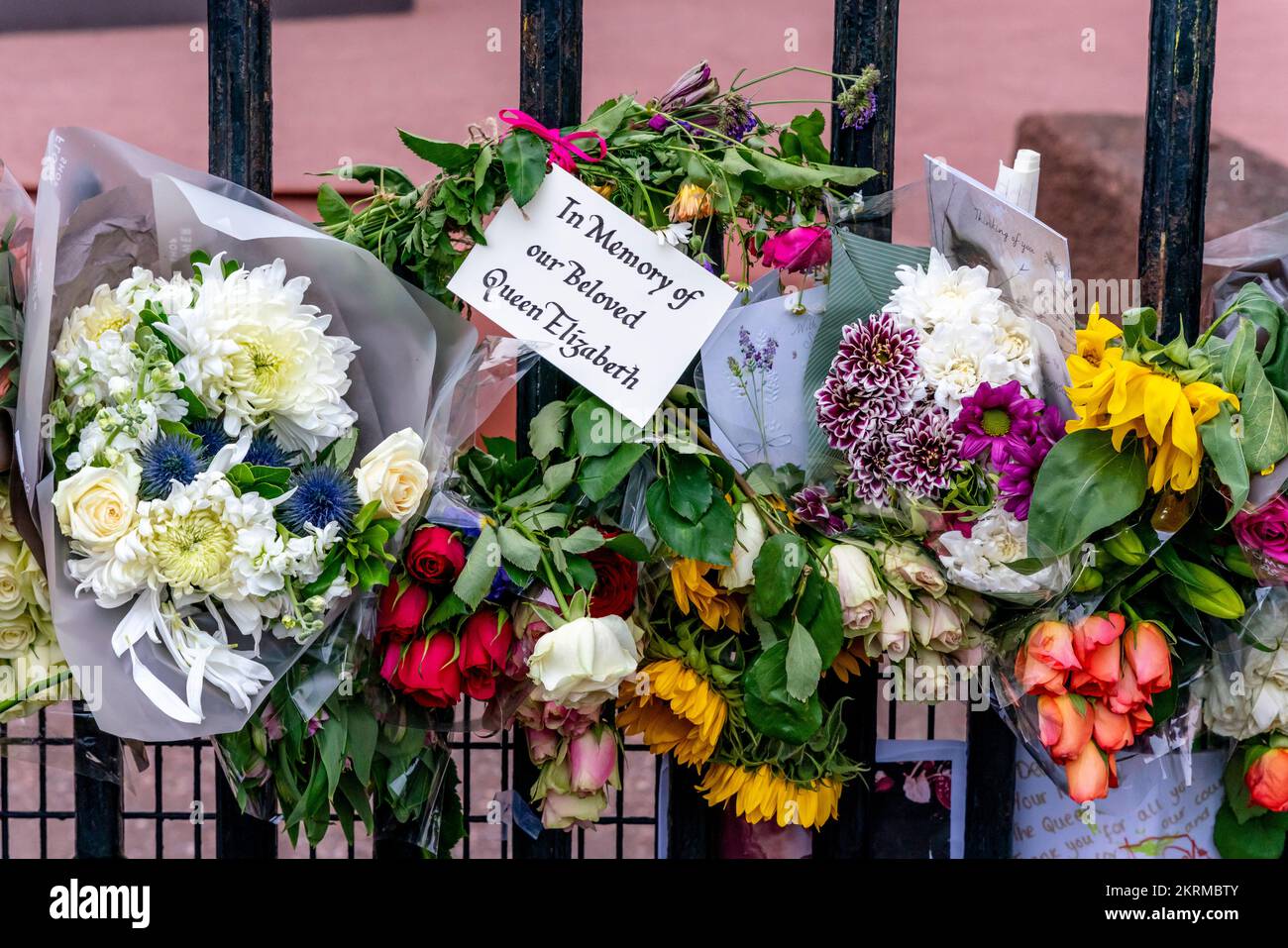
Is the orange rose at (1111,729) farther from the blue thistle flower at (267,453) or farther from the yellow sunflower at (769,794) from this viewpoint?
the blue thistle flower at (267,453)

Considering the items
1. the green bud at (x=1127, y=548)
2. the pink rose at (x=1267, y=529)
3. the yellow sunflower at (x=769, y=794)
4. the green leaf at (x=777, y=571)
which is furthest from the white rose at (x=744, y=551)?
the pink rose at (x=1267, y=529)

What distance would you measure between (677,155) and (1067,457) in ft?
1.48

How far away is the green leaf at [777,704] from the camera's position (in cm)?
111

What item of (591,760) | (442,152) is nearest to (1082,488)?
(591,760)

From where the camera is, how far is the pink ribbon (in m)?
1.09

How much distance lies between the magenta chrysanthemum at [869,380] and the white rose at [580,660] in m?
0.29

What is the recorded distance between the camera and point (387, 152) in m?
2.44

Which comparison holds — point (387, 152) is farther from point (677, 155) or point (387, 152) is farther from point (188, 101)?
point (677, 155)

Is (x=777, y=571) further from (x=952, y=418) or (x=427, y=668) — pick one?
(x=427, y=668)

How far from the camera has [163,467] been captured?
997 millimetres

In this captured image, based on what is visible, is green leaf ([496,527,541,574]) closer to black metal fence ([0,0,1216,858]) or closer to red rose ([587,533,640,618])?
red rose ([587,533,640,618])
